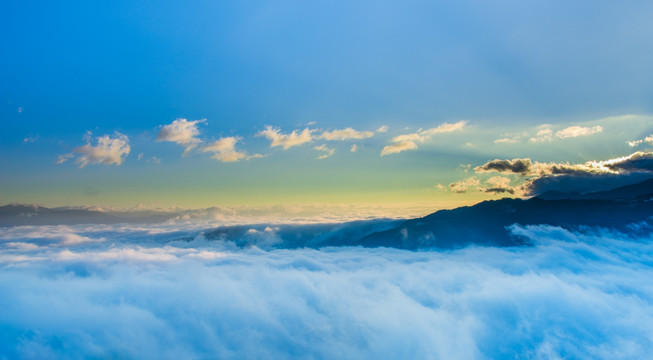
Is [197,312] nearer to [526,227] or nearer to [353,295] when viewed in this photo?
[353,295]

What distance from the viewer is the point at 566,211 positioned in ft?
272

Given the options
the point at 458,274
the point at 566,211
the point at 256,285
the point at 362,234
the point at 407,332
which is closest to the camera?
the point at 407,332

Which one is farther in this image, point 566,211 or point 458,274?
point 566,211

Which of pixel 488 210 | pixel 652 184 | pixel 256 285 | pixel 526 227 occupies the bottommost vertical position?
pixel 256 285

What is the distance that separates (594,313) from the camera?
172 ft

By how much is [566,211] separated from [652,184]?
22.7 metres

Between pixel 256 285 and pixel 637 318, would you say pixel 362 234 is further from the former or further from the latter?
pixel 637 318

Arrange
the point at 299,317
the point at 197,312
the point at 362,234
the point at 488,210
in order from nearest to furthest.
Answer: the point at 299,317, the point at 197,312, the point at 488,210, the point at 362,234

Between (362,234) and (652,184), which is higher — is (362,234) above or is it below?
below

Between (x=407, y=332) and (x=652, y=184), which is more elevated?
(x=652, y=184)

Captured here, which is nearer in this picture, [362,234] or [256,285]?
[256,285]

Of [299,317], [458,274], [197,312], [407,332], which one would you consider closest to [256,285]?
[197,312]

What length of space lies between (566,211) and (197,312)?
100181 millimetres

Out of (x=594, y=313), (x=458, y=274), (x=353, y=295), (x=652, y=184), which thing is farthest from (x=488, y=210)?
(x=353, y=295)
